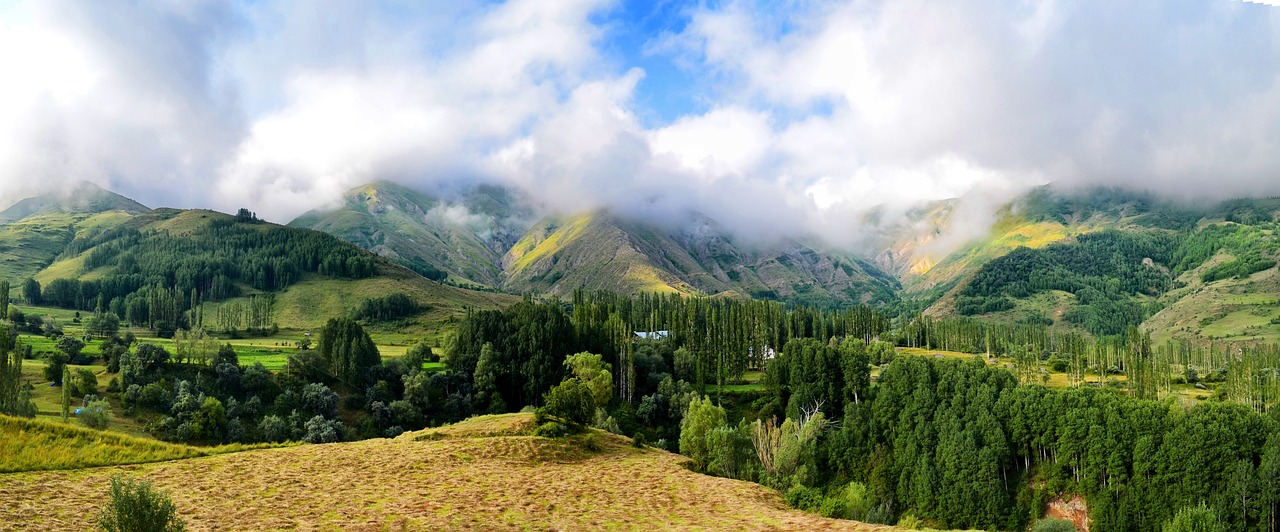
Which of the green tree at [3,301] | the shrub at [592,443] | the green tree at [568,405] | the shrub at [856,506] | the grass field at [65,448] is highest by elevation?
the green tree at [3,301]

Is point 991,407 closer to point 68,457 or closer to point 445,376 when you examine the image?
point 445,376

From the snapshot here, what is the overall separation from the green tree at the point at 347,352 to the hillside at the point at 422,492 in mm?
50847

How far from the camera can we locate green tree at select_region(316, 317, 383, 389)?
334 ft

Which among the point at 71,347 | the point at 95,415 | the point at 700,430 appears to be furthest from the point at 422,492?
the point at 71,347

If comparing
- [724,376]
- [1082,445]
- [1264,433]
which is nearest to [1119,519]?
[1082,445]

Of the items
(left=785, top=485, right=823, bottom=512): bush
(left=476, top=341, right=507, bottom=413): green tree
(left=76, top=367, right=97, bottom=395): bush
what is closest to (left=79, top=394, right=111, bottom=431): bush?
(left=76, top=367, right=97, bottom=395): bush

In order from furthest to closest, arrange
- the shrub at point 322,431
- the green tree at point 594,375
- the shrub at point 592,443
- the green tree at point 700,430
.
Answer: the green tree at point 594,375 < the shrub at point 322,431 < the green tree at point 700,430 < the shrub at point 592,443

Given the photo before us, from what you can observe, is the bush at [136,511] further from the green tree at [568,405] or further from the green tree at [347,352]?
the green tree at [347,352]

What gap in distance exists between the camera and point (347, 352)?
104312 mm

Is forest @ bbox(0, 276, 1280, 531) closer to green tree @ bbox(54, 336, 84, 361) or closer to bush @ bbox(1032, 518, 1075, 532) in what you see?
green tree @ bbox(54, 336, 84, 361)

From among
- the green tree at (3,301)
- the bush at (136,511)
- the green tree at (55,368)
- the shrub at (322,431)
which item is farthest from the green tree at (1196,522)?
the green tree at (3,301)

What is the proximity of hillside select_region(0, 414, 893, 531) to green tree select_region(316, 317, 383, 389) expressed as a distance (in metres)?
50.8

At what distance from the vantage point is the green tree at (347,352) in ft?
334

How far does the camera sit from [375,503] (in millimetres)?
34906
